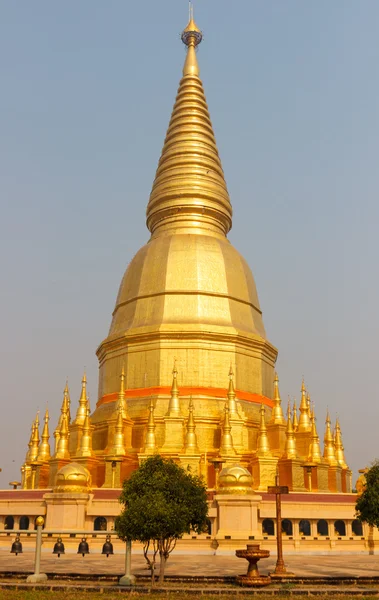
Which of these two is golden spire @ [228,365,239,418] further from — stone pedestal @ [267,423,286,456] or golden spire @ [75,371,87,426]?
golden spire @ [75,371,87,426]

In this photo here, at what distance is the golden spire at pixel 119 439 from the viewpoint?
3295 centimetres

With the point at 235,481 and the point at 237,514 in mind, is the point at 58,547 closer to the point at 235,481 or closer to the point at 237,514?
the point at 237,514

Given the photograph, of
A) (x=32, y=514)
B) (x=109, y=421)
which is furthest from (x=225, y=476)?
(x=109, y=421)

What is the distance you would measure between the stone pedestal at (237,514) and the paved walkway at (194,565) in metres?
1.31

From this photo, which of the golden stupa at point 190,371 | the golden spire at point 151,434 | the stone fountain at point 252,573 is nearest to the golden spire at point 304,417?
the golden stupa at point 190,371

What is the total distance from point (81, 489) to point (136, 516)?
12269 mm

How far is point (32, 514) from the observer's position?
28453 mm

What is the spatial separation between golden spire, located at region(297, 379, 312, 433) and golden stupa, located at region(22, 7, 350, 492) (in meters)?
0.06

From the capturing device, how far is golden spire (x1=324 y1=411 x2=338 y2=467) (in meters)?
37.2

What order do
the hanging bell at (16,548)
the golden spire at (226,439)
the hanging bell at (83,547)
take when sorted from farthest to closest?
the golden spire at (226,439) < the hanging bell at (16,548) < the hanging bell at (83,547)

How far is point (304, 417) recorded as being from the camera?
38219 mm

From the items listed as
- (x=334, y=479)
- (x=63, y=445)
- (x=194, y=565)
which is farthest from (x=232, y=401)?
(x=194, y=565)

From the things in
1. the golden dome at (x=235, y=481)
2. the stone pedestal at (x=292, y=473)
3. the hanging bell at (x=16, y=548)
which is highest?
the stone pedestal at (x=292, y=473)

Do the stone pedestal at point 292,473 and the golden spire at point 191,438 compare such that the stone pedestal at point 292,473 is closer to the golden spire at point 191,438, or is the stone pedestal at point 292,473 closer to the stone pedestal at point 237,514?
the golden spire at point 191,438
